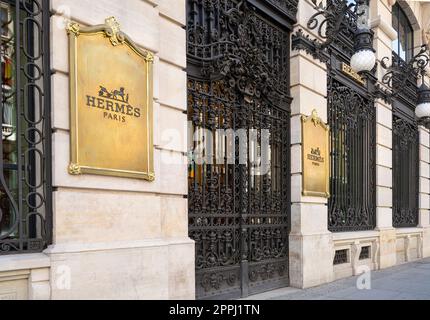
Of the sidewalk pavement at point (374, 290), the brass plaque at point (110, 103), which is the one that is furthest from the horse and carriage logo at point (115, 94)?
the sidewalk pavement at point (374, 290)

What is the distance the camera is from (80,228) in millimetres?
4547

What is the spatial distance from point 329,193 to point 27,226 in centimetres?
724

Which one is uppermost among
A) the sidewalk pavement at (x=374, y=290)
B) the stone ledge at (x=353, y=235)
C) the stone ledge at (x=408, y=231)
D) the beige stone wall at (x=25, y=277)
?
the beige stone wall at (x=25, y=277)

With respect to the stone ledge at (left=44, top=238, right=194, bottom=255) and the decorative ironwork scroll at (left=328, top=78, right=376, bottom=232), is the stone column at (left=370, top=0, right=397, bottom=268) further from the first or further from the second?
the stone ledge at (left=44, top=238, right=194, bottom=255)

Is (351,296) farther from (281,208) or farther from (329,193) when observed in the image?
(329,193)

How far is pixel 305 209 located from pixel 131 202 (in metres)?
4.61

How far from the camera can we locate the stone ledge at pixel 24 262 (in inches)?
153

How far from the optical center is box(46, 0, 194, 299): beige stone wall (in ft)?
14.6

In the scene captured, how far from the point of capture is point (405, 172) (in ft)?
48.8

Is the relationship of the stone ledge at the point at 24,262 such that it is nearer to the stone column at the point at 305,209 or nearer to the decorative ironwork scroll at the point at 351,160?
the stone column at the point at 305,209

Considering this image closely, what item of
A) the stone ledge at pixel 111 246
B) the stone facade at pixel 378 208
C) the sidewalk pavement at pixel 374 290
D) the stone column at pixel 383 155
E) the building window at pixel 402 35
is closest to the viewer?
the stone ledge at pixel 111 246

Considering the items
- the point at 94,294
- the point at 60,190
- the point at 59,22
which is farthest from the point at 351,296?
the point at 59,22

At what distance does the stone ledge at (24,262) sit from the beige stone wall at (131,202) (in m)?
0.09

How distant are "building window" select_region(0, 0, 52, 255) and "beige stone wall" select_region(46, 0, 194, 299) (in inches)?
5.9
